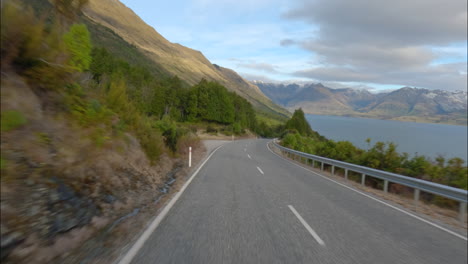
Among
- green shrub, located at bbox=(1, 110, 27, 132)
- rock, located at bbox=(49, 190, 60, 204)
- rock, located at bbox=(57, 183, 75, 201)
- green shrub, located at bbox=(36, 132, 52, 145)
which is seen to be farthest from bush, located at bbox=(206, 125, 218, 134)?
rock, located at bbox=(49, 190, 60, 204)

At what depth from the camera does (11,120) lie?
184 inches

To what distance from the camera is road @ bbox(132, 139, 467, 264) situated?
4.04 m

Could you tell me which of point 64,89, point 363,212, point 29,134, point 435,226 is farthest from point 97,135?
point 435,226

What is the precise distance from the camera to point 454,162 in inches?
404

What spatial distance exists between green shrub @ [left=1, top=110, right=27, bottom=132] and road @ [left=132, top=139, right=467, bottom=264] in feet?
9.81

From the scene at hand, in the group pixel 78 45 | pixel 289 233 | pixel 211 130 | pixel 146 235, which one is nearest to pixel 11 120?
pixel 146 235

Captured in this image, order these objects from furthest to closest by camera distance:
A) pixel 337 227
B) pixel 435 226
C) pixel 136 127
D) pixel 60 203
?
pixel 136 127 → pixel 435 226 → pixel 337 227 → pixel 60 203

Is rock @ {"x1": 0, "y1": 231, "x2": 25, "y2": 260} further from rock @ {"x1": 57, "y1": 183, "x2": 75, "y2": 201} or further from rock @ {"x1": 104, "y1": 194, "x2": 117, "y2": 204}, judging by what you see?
rock @ {"x1": 104, "y1": 194, "x2": 117, "y2": 204}

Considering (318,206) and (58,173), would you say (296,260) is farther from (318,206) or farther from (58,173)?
(58,173)

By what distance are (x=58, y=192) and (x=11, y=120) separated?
4.69 ft

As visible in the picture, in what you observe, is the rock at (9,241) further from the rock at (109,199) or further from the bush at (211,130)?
the bush at (211,130)

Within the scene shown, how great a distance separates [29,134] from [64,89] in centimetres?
211

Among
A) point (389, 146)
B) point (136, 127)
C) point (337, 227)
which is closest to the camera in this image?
point (337, 227)

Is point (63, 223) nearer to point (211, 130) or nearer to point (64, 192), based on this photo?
point (64, 192)
